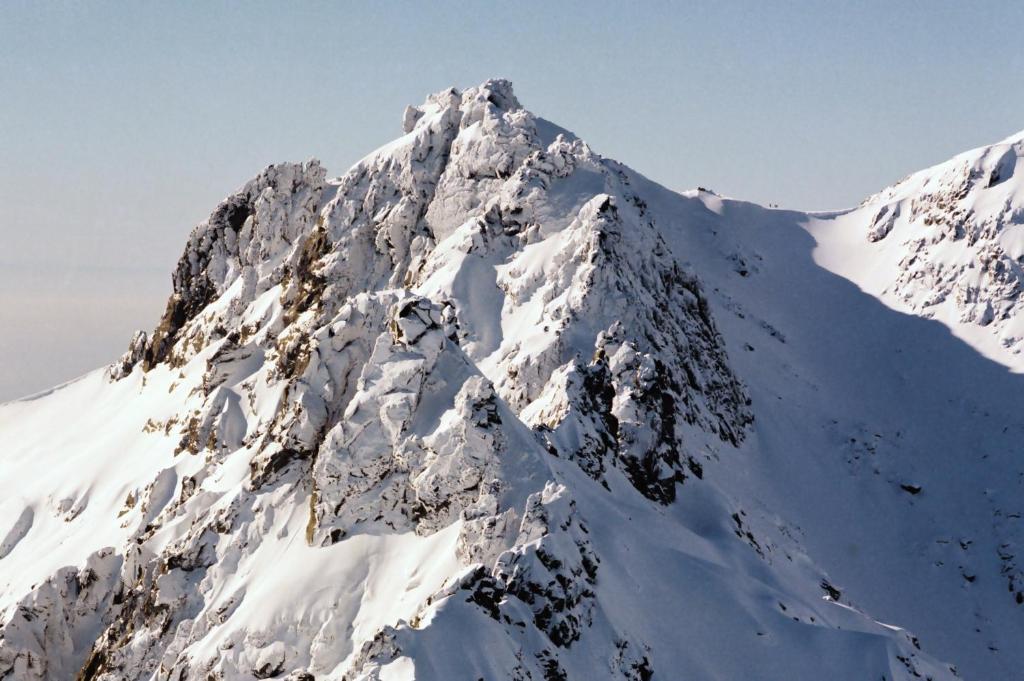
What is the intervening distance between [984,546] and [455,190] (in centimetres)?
4204

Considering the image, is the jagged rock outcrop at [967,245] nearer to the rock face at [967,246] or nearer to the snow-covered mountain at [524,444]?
the rock face at [967,246]

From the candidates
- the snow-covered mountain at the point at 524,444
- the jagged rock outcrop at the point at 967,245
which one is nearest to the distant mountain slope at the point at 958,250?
the jagged rock outcrop at the point at 967,245

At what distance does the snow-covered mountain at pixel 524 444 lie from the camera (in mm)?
38938

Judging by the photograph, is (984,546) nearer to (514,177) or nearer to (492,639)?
(514,177)

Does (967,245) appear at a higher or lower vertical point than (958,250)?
higher

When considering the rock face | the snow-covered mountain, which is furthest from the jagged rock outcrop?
the snow-covered mountain

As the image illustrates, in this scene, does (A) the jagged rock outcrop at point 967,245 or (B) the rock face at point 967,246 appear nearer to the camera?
(B) the rock face at point 967,246

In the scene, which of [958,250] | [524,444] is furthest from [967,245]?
[524,444]

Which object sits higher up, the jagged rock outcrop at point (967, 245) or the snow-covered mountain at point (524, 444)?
the jagged rock outcrop at point (967, 245)

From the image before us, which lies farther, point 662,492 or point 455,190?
point 455,190

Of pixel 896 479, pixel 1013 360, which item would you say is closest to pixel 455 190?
pixel 896 479

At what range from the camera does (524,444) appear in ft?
135

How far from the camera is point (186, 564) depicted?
48688 mm

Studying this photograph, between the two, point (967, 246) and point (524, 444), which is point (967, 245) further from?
point (524, 444)
